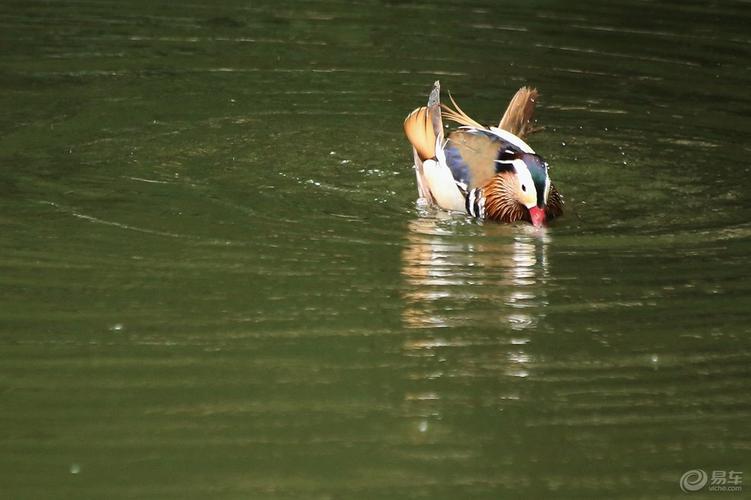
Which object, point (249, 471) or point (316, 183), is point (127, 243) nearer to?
point (316, 183)

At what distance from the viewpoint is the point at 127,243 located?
287 inches

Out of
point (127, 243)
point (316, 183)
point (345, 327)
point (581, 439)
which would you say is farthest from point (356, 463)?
point (316, 183)

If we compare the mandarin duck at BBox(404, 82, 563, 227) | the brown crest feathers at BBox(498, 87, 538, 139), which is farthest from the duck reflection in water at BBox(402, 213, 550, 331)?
the brown crest feathers at BBox(498, 87, 538, 139)

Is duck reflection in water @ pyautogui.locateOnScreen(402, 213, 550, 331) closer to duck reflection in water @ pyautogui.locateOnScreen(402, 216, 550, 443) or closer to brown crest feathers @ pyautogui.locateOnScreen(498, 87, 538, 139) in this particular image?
duck reflection in water @ pyautogui.locateOnScreen(402, 216, 550, 443)

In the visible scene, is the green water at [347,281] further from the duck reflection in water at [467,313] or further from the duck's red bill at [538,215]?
the duck's red bill at [538,215]

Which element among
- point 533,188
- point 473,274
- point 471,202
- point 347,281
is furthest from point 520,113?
point 347,281

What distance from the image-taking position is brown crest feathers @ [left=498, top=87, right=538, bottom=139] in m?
8.92

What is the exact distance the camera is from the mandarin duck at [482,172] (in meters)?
8.08

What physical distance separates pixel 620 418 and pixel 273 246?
2.25 meters

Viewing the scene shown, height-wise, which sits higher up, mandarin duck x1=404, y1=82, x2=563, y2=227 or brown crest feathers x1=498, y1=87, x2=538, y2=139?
brown crest feathers x1=498, y1=87, x2=538, y2=139

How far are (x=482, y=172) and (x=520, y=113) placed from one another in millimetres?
693

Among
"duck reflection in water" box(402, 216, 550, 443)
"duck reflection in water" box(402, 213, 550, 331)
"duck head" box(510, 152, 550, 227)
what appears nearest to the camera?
"duck reflection in water" box(402, 216, 550, 443)

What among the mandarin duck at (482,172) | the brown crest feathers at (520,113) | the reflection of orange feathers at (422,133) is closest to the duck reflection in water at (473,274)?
the mandarin duck at (482,172)

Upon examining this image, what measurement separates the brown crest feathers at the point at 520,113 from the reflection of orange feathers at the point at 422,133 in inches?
18.6
